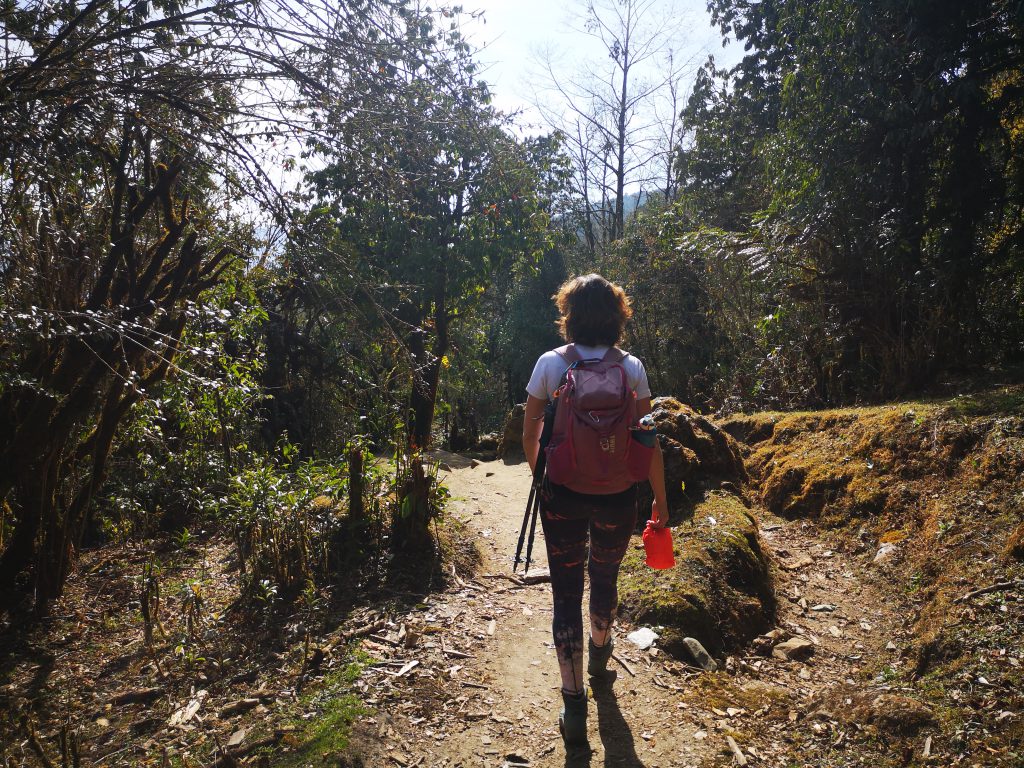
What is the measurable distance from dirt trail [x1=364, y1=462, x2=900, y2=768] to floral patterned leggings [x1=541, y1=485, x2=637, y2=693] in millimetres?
474

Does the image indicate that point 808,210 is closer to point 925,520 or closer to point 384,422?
point 925,520

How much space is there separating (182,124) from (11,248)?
1.25m

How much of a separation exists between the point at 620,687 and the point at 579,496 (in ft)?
4.31

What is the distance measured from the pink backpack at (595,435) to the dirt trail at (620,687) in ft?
4.12

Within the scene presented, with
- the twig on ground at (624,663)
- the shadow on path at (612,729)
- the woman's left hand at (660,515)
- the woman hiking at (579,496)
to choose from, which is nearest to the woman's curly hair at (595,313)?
the woman hiking at (579,496)

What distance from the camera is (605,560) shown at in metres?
3.09

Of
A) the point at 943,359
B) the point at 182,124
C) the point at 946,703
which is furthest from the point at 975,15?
the point at 182,124

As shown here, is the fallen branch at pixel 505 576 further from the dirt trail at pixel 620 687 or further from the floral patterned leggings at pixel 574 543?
the floral patterned leggings at pixel 574 543

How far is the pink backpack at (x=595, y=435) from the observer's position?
2.82 m

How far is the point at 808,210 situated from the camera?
8.30m

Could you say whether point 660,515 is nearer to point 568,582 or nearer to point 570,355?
point 568,582

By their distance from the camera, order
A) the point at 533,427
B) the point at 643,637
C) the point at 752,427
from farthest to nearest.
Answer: the point at 752,427 < the point at 643,637 < the point at 533,427

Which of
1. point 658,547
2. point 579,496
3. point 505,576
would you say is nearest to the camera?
point 579,496

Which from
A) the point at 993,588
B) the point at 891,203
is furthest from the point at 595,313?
the point at 891,203
